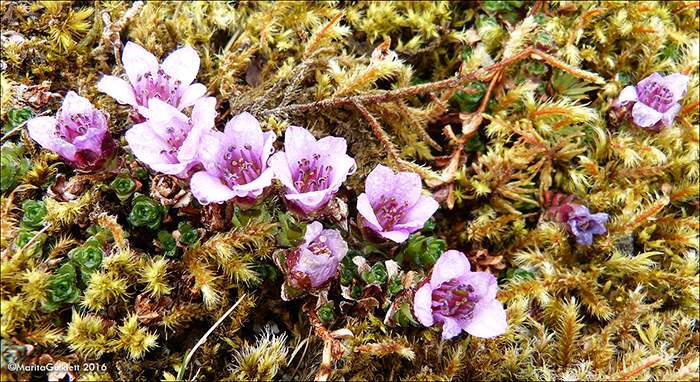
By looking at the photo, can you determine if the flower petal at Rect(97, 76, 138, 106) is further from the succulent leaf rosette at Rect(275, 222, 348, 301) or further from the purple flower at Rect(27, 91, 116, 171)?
the succulent leaf rosette at Rect(275, 222, 348, 301)

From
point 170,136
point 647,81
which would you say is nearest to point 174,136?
point 170,136

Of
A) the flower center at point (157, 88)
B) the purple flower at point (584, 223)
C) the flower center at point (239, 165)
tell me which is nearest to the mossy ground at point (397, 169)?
the purple flower at point (584, 223)

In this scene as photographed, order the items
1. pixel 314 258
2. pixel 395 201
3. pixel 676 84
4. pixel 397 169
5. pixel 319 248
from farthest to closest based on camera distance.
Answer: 1. pixel 676 84
2. pixel 397 169
3. pixel 395 201
4. pixel 319 248
5. pixel 314 258

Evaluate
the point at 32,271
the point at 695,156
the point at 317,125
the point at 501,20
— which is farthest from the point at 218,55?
the point at 695,156

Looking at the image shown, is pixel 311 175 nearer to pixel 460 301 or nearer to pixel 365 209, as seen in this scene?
pixel 365 209

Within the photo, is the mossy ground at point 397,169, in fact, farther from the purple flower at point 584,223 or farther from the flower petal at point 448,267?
the flower petal at point 448,267

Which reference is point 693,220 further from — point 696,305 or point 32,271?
point 32,271
